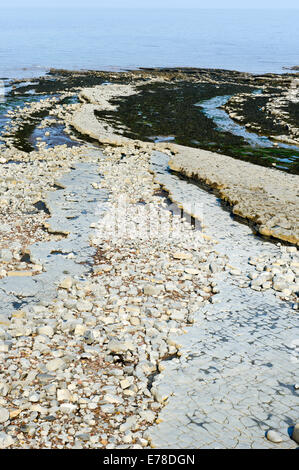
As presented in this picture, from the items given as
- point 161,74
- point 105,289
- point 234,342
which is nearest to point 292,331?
point 234,342

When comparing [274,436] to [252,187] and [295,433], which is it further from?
[252,187]

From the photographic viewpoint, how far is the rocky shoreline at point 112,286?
20.9 feet

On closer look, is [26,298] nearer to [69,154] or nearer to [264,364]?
[264,364]

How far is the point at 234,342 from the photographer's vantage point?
822 cm

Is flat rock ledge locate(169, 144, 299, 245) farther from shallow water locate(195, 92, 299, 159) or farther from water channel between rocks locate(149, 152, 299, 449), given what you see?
shallow water locate(195, 92, 299, 159)

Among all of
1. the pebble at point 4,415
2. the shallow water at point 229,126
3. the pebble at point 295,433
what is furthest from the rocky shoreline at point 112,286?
the shallow water at point 229,126

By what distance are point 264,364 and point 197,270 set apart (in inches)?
147

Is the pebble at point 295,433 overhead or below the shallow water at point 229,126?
below

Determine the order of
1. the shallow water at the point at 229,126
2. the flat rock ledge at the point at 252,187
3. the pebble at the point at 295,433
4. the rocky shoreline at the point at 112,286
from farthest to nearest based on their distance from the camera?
1. the shallow water at the point at 229,126
2. the flat rock ledge at the point at 252,187
3. the rocky shoreline at the point at 112,286
4. the pebble at the point at 295,433

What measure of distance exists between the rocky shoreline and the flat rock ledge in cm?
8

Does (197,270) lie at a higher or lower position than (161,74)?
lower

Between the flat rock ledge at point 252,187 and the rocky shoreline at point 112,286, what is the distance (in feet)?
0.25

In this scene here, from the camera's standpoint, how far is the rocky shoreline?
637 centimetres

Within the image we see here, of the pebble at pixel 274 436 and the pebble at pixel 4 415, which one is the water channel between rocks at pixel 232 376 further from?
the pebble at pixel 4 415
